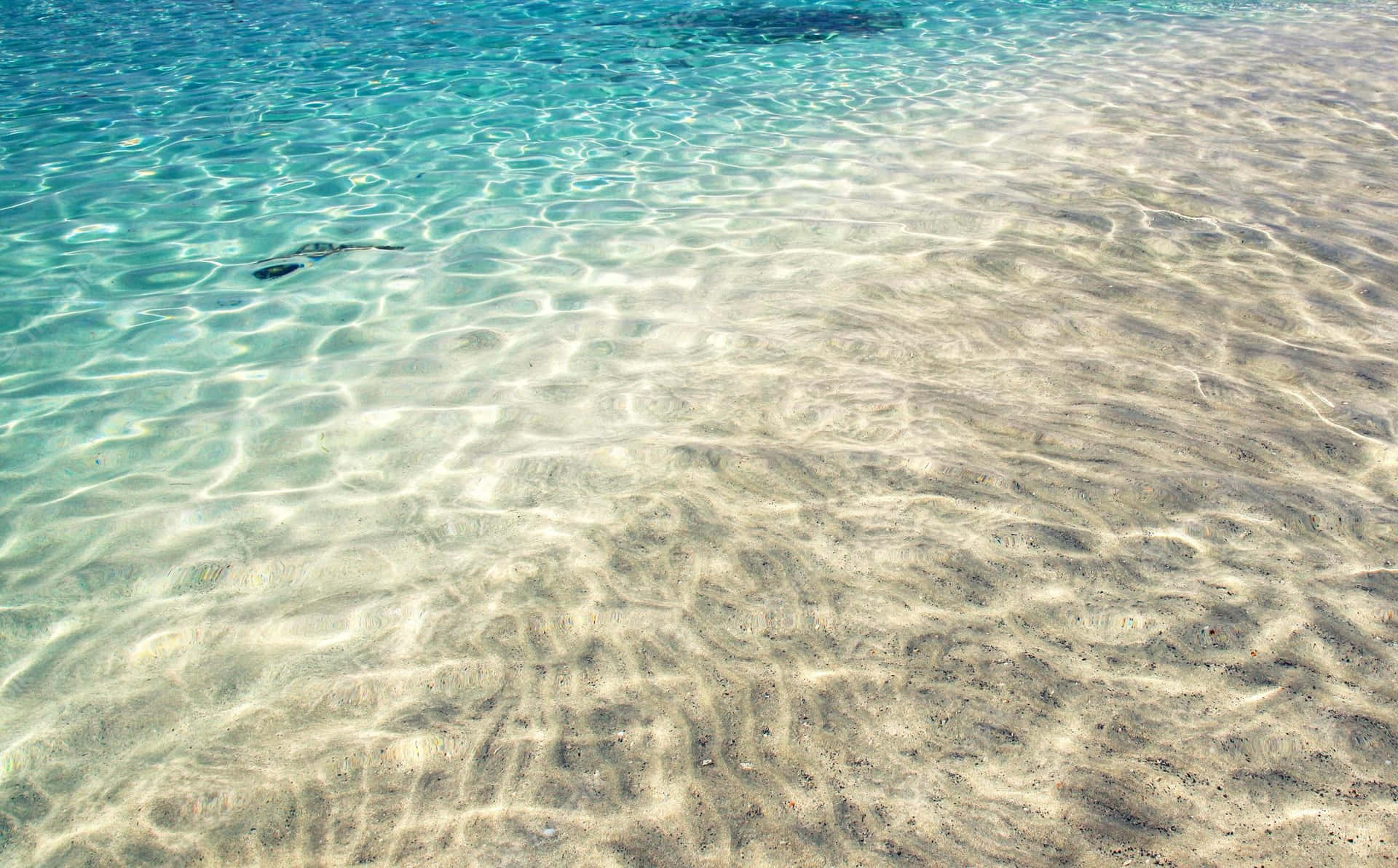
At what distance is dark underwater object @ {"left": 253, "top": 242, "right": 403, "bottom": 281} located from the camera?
5.46 m

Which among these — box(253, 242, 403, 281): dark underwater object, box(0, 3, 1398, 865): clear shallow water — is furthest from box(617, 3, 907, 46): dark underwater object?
box(253, 242, 403, 281): dark underwater object

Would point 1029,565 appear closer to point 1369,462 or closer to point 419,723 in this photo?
point 1369,462

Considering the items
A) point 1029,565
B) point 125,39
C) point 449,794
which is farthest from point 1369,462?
point 125,39

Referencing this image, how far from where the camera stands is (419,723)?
239 centimetres

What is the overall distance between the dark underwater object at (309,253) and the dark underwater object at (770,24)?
722 cm

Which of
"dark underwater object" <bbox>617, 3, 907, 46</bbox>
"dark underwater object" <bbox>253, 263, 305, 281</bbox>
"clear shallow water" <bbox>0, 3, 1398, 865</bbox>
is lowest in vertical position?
"clear shallow water" <bbox>0, 3, 1398, 865</bbox>

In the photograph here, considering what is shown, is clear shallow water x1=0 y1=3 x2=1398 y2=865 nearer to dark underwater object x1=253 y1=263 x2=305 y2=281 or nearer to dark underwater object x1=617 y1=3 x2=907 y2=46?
dark underwater object x1=253 y1=263 x2=305 y2=281

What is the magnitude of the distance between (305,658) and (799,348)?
8.30 ft

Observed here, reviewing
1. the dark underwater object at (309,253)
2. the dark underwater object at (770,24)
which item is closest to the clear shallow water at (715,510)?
the dark underwater object at (309,253)

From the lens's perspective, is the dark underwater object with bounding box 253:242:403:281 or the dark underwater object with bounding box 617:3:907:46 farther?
the dark underwater object with bounding box 617:3:907:46

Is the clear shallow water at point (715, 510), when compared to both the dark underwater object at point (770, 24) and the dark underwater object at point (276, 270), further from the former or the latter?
the dark underwater object at point (770, 24)

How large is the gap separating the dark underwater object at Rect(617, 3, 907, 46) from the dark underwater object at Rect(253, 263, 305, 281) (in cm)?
760

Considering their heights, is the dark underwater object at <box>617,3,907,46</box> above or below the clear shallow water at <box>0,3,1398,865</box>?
above

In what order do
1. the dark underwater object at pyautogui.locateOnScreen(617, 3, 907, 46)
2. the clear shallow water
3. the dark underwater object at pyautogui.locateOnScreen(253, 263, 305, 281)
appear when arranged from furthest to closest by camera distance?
the dark underwater object at pyautogui.locateOnScreen(617, 3, 907, 46) → the dark underwater object at pyautogui.locateOnScreen(253, 263, 305, 281) → the clear shallow water
